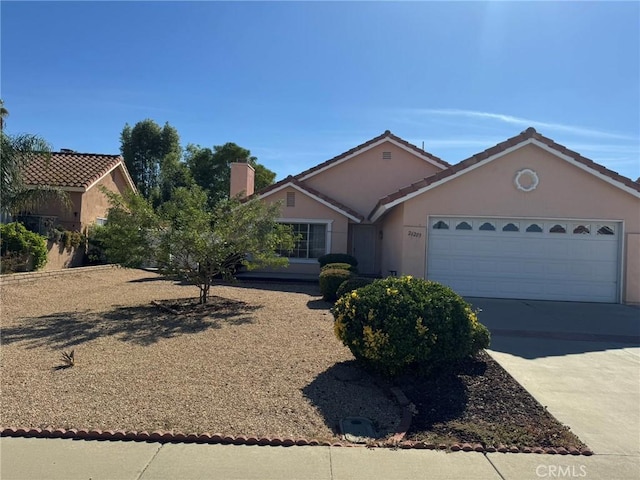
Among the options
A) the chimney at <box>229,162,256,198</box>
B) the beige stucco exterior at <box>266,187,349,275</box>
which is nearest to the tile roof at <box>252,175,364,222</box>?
the beige stucco exterior at <box>266,187,349,275</box>

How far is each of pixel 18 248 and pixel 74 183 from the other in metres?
6.44

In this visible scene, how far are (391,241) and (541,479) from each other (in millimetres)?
13151

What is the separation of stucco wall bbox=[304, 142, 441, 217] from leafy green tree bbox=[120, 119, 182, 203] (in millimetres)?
21068

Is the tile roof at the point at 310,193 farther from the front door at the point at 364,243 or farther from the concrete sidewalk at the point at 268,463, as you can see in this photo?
the concrete sidewalk at the point at 268,463

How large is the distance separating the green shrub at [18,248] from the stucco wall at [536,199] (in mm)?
11518

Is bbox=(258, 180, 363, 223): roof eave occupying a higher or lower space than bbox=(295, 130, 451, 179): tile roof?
lower

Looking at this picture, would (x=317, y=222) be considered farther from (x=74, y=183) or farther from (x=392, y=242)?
(x=74, y=183)

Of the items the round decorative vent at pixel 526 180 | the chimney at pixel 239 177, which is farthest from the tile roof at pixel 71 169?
the round decorative vent at pixel 526 180

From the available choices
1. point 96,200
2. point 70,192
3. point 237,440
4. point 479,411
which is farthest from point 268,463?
point 96,200

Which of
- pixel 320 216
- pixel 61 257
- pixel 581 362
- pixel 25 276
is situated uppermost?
pixel 320 216

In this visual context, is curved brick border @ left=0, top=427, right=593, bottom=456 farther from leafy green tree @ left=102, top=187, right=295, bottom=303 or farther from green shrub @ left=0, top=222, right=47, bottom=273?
green shrub @ left=0, top=222, right=47, bottom=273

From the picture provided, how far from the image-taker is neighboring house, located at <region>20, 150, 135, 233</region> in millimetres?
20391

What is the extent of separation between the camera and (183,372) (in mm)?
6465

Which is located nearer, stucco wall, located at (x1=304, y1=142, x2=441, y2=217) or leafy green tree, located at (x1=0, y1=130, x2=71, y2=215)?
leafy green tree, located at (x1=0, y1=130, x2=71, y2=215)
